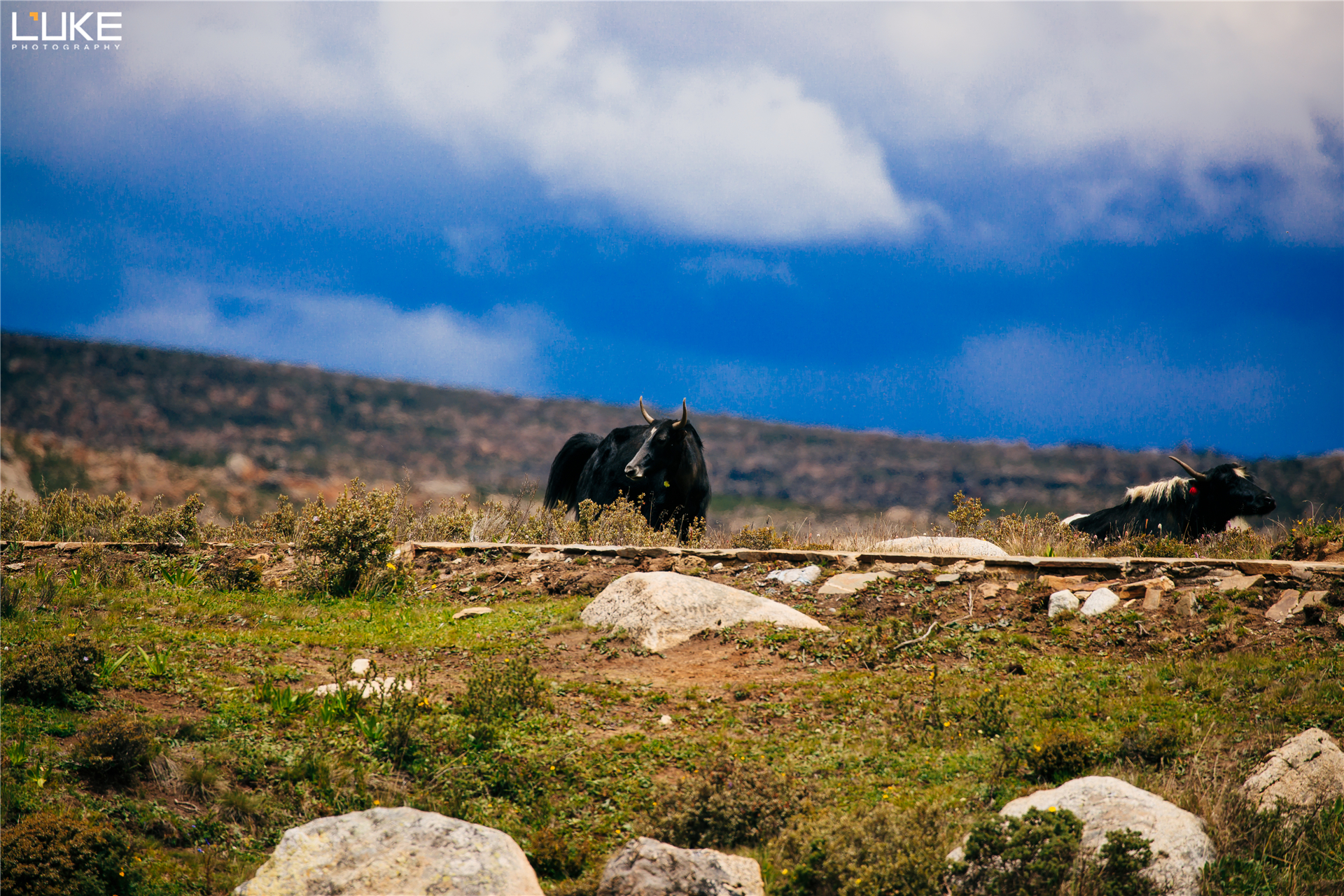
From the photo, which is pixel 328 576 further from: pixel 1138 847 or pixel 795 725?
pixel 1138 847

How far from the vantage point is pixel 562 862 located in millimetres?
6090

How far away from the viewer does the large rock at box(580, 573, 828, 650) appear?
9.73 m

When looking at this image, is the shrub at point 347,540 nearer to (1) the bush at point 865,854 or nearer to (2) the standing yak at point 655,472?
(2) the standing yak at point 655,472

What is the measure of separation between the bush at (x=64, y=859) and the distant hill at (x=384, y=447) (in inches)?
2498

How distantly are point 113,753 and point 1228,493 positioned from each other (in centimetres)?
1655

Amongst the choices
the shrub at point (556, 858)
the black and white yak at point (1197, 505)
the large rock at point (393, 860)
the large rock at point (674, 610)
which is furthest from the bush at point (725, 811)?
the black and white yak at point (1197, 505)

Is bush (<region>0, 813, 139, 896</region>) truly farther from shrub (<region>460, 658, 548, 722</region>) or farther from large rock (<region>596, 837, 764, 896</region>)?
large rock (<region>596, 837, 764, 896</region>)

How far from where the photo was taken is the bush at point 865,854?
5598 mm

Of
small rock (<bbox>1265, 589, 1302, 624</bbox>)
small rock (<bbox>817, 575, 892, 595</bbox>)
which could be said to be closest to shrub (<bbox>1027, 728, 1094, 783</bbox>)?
small rock (<bbox>1265, 589, 1302, 624</bbox>)

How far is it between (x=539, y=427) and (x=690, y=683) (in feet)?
311

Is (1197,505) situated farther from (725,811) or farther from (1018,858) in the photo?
(725,811)

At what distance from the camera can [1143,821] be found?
593cm

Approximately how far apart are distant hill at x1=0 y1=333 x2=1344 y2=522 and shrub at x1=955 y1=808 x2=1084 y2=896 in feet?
215

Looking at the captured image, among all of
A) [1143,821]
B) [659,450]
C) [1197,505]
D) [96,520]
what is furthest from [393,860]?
[1197,505]
